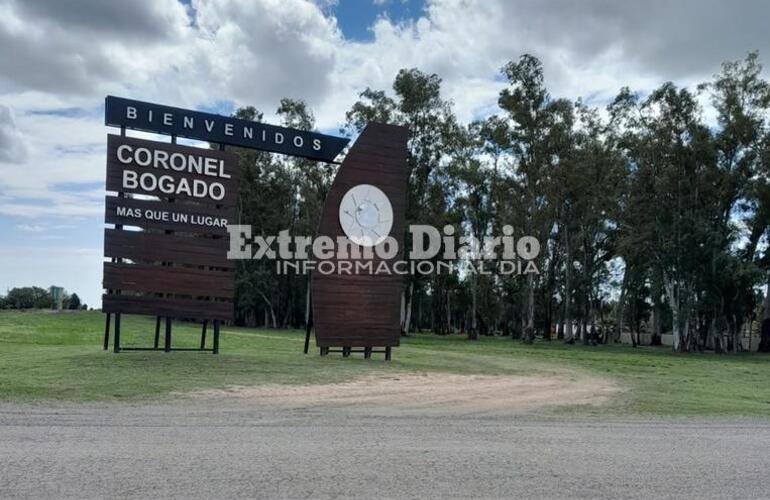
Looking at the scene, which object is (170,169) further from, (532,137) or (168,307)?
(532,137)

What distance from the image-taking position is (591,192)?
44531mm

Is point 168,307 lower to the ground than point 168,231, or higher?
lower

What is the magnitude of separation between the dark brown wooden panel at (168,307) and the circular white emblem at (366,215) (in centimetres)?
405

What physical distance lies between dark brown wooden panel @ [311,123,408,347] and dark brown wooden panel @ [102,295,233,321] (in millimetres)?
2652

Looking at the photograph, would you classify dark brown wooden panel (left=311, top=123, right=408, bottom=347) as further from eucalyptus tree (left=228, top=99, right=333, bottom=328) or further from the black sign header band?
eucalyptus tree (left=228, top=99, right=333, bottom=328)

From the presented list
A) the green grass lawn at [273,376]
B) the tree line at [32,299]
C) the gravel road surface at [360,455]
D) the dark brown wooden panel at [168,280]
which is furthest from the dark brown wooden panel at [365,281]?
the tree line at [32,299]

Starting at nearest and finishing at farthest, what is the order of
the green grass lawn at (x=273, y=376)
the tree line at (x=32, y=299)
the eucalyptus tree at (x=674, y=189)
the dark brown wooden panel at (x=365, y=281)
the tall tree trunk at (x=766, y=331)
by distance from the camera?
the green grass lawn at (x=273, y=376) < the dark brown wooden panel at (x=365, y=281) < the eucalyptus tree at (x=674, y=189) < the tall tree trunk at (x=766, y=331) < the tree line at (x=32, y=299)

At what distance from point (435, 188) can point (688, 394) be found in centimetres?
3461

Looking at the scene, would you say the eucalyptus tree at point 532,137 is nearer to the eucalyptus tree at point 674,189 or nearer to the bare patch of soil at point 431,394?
the eucalyptus tree at point 674,189

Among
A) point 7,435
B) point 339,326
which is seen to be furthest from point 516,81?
point 7,435

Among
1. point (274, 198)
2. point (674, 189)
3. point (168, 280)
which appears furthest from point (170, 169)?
point (274, 198)

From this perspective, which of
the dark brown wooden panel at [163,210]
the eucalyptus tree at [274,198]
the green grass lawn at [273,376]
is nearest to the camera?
the green grass lawn at [273,376]

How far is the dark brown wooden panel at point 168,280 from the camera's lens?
1739cm

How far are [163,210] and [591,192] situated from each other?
32859 millimetres
